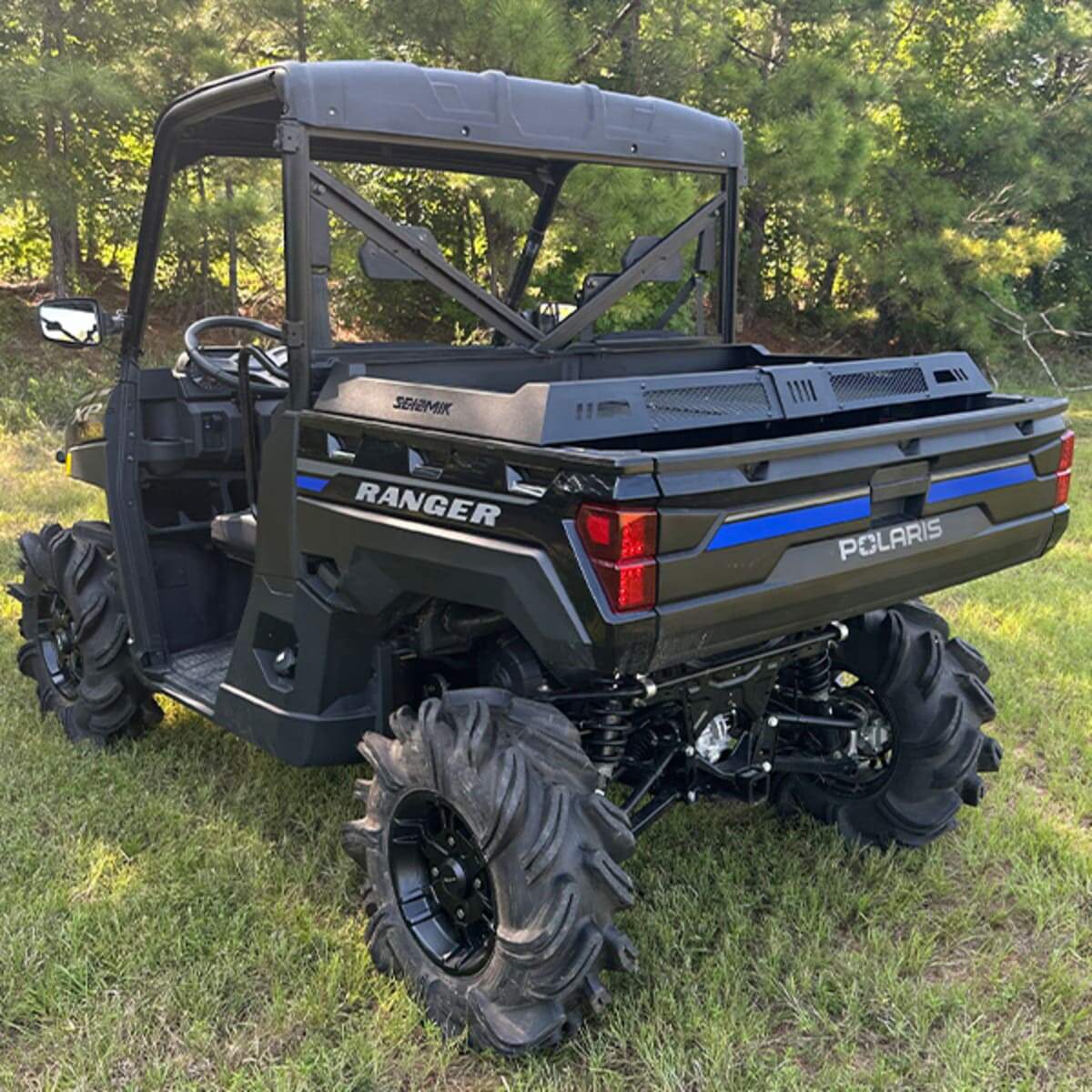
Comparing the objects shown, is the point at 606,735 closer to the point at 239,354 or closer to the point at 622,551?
the point at 622,551

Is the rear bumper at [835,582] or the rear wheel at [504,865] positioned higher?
the rear bumper at [835,582]

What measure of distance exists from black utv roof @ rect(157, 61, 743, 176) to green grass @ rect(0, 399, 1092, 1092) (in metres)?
1.94

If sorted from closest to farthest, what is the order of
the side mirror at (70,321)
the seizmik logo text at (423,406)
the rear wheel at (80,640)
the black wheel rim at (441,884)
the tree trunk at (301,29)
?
the seizmik logo text at (423,406)
the black wheel rim at (441,884)
the side mirror at (70,321)
the rear wheel at (80,640)
the tree trunk at (301,29)

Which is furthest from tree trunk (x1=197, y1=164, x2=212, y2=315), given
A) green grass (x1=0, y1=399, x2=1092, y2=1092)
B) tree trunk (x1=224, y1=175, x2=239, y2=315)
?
green grass (x1=0, y1=399, x2=1092, y2=1092)

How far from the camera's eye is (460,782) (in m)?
2.38

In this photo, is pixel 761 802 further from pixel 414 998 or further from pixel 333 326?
pixel 333 326

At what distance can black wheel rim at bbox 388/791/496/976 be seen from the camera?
99.4 inches

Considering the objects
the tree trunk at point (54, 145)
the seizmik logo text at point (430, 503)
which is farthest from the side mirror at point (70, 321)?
the tree trunk at point (54, 145)

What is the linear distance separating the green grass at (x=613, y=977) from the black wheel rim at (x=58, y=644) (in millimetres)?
232

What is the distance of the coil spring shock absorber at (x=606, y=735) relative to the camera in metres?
2.53

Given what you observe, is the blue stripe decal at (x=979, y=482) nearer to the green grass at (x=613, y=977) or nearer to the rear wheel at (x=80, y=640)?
the green grass at (x=613, y=977)

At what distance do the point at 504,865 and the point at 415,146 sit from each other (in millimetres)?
1844

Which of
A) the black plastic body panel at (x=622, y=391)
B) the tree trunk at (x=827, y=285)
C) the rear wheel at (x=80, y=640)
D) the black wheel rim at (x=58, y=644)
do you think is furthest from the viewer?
the tree trunk at (x=827, y=285)

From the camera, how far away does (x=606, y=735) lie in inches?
101
